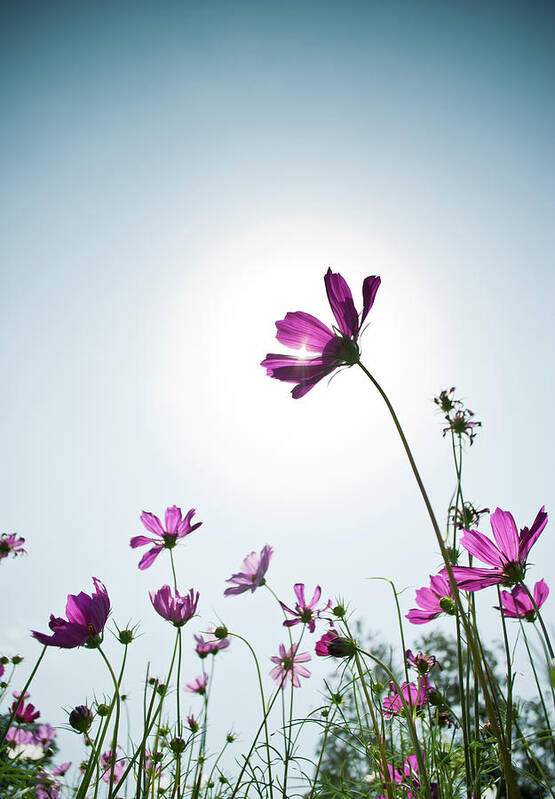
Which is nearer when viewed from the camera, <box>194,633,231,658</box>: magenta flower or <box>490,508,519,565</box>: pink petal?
<box>490,508,519,565</box>: pink petal

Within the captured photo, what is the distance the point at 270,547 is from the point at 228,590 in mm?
185

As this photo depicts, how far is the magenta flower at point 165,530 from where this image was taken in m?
1.61

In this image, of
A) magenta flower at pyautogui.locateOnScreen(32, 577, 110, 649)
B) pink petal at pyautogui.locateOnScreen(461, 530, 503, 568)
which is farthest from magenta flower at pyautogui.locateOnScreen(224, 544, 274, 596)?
pink petal at pyautogui.locateOnScreen(461, 530, 503, 568)

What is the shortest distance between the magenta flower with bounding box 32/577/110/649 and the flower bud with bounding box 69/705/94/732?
295mm

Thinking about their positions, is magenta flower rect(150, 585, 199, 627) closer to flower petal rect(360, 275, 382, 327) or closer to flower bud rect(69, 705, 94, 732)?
flower bud rect(69, 705, 94, 732)

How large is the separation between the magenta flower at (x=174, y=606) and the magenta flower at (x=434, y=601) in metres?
0.59

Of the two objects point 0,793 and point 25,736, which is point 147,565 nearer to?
point 0,793

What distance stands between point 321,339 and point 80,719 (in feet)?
3.64

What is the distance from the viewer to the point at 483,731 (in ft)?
4.00

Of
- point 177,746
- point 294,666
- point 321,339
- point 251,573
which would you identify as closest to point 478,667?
point 321,339

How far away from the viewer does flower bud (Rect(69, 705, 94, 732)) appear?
1117 millimetres

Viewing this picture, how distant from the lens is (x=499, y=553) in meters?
0.77

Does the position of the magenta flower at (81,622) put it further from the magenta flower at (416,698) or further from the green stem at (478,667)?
the green stem at (478,667)

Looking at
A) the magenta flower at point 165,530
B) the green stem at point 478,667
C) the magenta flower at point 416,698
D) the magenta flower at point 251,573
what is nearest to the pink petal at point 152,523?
the magenta flower at point 165,530
